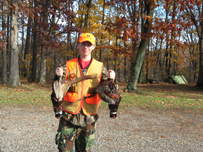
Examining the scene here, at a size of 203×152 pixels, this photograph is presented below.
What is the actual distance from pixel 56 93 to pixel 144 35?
11.8 meters

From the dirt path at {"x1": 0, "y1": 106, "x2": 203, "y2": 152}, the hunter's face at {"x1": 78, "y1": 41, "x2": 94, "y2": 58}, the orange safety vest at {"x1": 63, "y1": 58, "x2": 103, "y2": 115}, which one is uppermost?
the hunter's face at {"x1": 78, "y1": 41, "x2": 94, "y2": 58}

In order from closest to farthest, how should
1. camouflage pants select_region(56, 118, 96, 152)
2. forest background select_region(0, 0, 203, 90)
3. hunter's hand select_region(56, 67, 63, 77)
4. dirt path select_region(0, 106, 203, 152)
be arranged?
1. hunter's hand select_region(56, 67, 63, 77)
2. camouflage pants select_region(56, 118, 96, 152)
3. dirt path select_region(0, 106, 203, 152)
4. forest background select_region(0, 0, 203, 90)

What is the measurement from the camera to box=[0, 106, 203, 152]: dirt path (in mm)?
4070

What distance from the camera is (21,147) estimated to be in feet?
13.1

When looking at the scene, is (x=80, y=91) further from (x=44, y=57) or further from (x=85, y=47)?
(x=44, y=57)

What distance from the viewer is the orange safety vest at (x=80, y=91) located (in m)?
2.40


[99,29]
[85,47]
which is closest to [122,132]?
[85,47]

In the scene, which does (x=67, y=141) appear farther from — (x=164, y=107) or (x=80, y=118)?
(x=164, y=107)

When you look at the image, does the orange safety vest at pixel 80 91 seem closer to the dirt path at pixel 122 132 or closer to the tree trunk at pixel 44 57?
the dirt path at pixel 122 132

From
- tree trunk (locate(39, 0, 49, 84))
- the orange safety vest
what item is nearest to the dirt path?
the orange safety vest

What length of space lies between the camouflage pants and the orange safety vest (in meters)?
0.21

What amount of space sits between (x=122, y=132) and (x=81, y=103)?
10.1 ft

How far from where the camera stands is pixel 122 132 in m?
5.08

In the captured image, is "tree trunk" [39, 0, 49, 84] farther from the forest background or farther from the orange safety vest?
the orange safety vest
